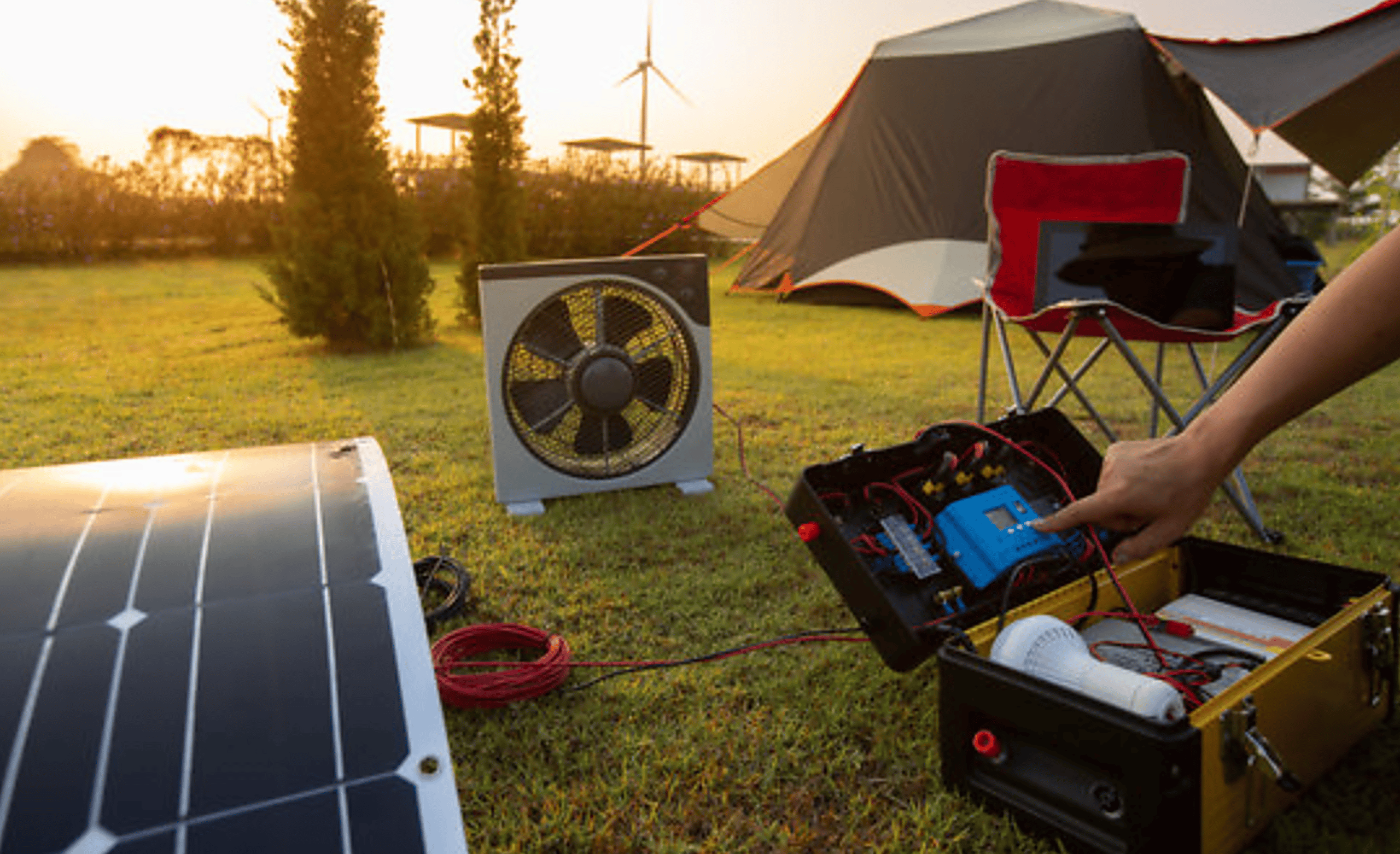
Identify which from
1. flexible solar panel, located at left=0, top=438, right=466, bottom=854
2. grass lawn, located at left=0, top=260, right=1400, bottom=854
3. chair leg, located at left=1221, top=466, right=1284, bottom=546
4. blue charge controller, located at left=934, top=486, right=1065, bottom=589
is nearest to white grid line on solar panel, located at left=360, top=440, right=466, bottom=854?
flexible solar panel, located at left=0, top=438, right=466, bottom=854

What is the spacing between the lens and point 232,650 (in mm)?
1031

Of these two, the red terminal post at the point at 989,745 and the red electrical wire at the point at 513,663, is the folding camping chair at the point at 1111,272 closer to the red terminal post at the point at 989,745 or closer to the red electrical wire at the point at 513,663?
the red electrical wire at the point at 513,663

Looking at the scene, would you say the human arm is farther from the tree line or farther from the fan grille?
the tree line

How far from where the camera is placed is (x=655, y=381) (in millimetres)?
2920

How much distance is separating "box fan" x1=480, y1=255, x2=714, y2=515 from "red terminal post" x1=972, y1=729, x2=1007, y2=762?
166cm

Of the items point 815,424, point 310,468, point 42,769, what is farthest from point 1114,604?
point 815,424

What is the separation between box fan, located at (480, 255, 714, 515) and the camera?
272cm

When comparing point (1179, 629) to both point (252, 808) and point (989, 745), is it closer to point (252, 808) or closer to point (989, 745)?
point (989, 745)

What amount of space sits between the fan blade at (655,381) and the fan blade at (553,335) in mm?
220

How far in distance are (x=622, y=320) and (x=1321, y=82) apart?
4.03 metres

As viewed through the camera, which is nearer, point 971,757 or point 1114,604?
point 971,757

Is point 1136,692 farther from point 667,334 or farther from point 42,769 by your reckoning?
point 667,334

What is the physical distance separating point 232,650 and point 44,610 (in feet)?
0.81

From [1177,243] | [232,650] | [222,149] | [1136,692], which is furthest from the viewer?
[222,149]
